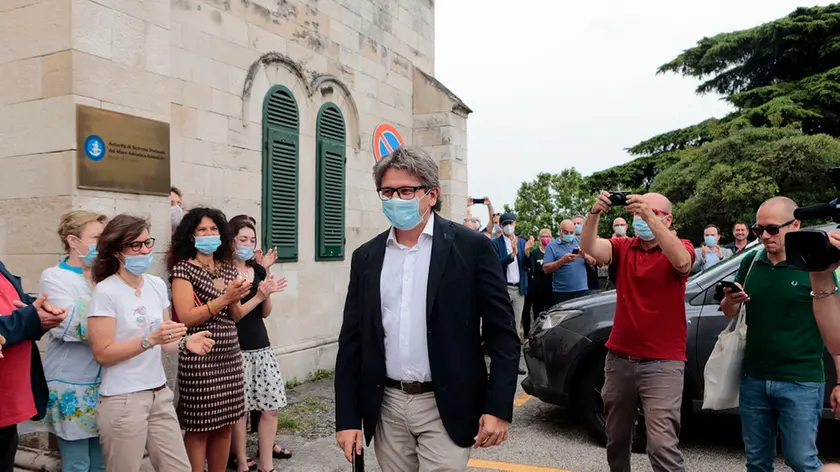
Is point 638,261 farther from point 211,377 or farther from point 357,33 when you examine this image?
point 357,33

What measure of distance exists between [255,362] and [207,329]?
2.15 ft

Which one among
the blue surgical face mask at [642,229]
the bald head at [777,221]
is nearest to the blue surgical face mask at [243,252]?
the blue surgical face mask at [642,229]

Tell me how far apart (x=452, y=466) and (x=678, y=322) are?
75.1 inches

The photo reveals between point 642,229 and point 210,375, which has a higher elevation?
point 642,229

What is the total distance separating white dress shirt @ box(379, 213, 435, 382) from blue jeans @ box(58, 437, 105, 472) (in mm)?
1920

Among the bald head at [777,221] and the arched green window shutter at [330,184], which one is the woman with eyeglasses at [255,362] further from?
the bald head at [777,221]

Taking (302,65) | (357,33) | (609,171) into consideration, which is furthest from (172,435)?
(609,171)

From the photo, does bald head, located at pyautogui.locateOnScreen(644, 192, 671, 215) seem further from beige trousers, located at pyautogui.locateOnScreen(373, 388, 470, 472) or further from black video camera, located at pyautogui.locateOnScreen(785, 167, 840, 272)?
beige trousers, located at pyautogui.locateOnScreen(373, 388, 470, 472)

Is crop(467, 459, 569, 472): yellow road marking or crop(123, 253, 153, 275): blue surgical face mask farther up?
crop(123, 253, 153, 275): blue surgical face mask

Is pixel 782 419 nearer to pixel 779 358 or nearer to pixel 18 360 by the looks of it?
pixel 779 358

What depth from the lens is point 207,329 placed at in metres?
3.81

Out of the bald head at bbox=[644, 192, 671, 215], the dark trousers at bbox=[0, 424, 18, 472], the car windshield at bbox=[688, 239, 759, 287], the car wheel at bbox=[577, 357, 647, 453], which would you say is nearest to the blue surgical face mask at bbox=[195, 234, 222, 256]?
the dark trousers at bbox=[0, 424, 18, 472]

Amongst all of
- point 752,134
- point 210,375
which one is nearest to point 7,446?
point 210,375

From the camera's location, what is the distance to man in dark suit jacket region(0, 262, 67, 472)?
2814mm
